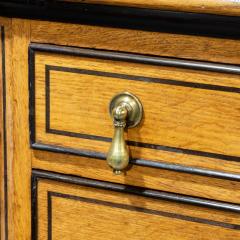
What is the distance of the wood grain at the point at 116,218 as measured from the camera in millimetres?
574

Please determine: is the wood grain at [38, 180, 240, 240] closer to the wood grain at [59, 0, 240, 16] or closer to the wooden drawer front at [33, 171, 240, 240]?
the wooden drawer front at [33, 171, 240, 240]

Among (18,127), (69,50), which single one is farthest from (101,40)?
(18,127)

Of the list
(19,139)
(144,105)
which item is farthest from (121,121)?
(19,139)

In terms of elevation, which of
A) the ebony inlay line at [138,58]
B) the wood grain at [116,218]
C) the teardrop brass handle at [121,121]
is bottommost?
the wood grain at [116,218]

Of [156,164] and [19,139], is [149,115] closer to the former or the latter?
[156,164]

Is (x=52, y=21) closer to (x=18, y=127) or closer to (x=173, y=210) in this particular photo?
(x=18, y=127)

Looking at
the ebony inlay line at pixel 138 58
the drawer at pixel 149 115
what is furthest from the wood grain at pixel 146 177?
the ebony inlay line at pixel 138 58

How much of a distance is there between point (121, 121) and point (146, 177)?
8cm

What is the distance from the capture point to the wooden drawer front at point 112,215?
0.57 meters

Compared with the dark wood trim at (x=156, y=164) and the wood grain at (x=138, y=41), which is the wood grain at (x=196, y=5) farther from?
the dark wood trim at (x=156, y=164)

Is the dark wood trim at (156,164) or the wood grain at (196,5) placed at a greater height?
the wood grain at (196,5)

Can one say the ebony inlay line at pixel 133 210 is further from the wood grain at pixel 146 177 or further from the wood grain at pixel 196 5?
the wood grain at pixel 196 5

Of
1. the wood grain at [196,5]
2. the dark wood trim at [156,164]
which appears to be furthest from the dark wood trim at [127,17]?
the dark wood trim at [156,164]

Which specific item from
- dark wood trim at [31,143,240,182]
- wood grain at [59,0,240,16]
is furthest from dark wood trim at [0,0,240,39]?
dark wood trim at [31,143,240,182]
